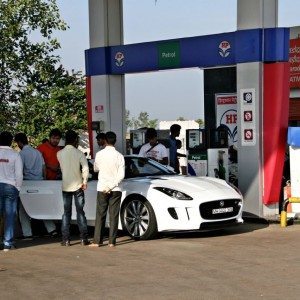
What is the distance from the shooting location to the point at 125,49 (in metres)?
18.5

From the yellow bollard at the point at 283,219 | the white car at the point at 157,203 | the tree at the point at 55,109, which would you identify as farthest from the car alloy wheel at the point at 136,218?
the tree at the point at 55,109

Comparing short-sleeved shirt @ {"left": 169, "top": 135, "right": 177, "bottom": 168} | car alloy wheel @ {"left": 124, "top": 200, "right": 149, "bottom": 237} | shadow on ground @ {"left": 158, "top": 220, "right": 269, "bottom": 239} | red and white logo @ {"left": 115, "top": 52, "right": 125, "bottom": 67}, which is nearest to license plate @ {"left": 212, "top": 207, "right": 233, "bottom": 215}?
shadow on ground @ {"left": 158, "top": 220, "right": 269, "bottom": 239}

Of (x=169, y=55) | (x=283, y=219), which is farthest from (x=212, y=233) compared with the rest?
(x=169, y=55)

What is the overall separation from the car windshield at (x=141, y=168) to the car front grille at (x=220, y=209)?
4.98ft

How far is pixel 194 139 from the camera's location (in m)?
17.4

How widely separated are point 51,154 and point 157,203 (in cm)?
248

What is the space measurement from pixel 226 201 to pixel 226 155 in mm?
4007

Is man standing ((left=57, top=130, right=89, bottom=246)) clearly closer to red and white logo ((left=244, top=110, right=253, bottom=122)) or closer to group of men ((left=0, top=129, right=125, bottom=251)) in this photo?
group of men ((left=0, top=129, right=125, bottom=251))

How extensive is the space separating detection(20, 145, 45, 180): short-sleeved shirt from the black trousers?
6.22ft

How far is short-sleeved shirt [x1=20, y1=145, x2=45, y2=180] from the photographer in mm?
13709

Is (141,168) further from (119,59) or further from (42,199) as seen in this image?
(119,59)

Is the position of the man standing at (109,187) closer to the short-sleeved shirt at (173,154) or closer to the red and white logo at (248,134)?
the red and white logo at (248,134)

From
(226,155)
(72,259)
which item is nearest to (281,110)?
(226,155)

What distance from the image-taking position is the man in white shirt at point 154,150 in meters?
16.0
